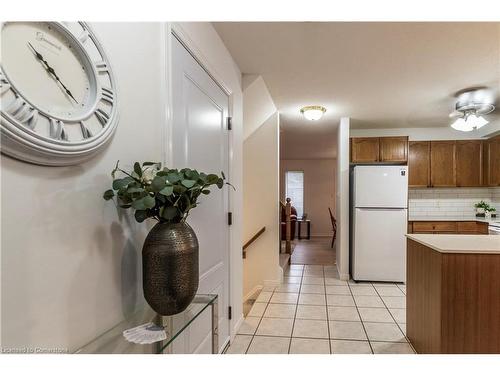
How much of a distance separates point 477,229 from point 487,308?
10.4 feet

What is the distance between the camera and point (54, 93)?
820mm

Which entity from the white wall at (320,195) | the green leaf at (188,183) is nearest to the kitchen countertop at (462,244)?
the green leaf at (188,183)

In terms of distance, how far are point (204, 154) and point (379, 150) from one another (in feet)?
11.6

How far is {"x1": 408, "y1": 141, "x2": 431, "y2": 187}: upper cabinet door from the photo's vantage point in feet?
15.6

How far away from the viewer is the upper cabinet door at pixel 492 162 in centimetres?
436

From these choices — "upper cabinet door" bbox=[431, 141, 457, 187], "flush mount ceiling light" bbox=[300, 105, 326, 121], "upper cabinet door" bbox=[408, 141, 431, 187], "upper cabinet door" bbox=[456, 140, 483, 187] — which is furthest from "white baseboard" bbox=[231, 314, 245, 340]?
"upper cabinet door" bbox=[456, 140, 483, 187]

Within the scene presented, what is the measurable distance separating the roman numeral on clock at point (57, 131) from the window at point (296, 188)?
841 centimetres

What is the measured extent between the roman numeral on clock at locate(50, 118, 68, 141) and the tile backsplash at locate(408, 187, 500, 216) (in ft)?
17.0

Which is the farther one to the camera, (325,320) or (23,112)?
(325,320)

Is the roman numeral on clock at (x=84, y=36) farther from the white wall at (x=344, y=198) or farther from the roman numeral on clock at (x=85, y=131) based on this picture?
the white wall at (x=344, y=198)

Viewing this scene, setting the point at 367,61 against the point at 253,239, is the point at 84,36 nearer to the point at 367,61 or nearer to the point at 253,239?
the point at 367,61

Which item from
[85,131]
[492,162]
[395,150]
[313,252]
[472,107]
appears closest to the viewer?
[85,131]

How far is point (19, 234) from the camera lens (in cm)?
74

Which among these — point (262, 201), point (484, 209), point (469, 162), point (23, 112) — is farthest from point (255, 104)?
point (484, 209)
